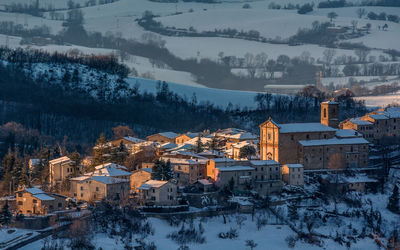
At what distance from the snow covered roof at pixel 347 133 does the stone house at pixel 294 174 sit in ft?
25.0

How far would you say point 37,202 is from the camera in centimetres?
5900

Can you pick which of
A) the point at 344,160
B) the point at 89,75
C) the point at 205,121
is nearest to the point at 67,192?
the point at 344,160

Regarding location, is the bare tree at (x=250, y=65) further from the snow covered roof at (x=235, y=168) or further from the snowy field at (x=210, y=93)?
the snow covered roof at (x=235, y=168)

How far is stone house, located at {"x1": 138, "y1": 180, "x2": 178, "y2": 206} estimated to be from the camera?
2420 inches

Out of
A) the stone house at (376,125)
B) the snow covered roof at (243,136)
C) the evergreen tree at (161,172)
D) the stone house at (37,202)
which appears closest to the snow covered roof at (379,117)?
the stone house at (376,125)

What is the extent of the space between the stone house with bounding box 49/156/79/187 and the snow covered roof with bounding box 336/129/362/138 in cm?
2159

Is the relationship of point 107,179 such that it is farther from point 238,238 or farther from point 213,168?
point 238,238

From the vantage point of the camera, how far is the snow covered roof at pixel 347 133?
74.1 m

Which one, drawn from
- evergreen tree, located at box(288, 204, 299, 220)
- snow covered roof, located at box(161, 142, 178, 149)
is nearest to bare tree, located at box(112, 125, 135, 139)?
snow covered roof, located at box(161, 142, 178, 149)

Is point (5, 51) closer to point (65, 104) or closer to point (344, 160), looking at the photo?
point (65, 104)

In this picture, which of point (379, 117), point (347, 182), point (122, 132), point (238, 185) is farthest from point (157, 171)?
point (379, 117)

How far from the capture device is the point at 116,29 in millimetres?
174750

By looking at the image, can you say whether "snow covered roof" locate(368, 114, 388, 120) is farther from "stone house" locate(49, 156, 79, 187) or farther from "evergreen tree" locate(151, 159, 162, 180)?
"stone house" locate(49, 156, 79, 187)

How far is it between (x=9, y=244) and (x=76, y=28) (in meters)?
127
